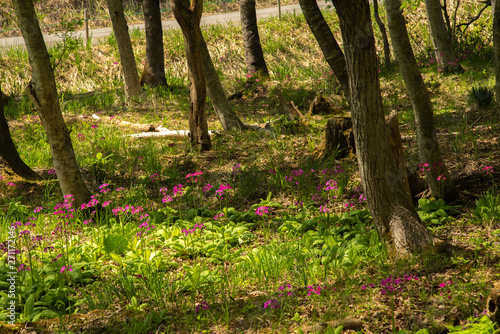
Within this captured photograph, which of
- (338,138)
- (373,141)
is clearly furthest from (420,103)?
(338,138)

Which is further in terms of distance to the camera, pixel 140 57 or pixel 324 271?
pixel 140 57

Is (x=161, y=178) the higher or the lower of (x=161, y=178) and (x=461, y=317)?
the higher

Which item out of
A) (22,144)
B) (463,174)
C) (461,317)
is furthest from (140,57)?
(461,317)

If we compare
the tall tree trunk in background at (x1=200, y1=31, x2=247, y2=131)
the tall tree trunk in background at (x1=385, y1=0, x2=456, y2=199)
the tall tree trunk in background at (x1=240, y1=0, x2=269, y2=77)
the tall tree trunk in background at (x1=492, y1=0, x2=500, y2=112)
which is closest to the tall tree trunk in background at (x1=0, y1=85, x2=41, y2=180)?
the tall tree trunk in background at (x1=200, y1=31, x2=247, y2=131)

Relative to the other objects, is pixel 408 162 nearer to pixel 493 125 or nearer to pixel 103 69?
pixel 493 125

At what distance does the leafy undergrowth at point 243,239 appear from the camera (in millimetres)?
3014

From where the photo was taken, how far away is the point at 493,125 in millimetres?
5977

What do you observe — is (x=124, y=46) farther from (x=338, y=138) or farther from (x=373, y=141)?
(x=373, y=141)

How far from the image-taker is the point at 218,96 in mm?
7449

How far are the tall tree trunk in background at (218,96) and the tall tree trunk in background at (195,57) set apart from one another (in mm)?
496

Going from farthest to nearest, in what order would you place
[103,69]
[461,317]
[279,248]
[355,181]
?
[103,69]
[355,181]
[279,248]
[461,317]

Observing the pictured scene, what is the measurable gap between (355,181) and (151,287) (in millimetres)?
3118

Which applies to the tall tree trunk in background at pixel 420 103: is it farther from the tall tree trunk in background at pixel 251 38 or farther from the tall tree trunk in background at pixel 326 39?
the tall tree trunk in background at pixel 251 38

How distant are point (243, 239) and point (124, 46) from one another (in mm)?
7117
